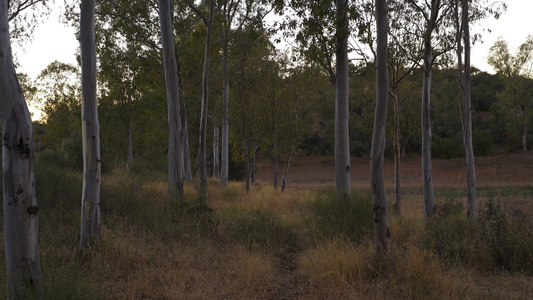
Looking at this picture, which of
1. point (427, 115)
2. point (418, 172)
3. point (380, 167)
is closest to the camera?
point (380, 167)

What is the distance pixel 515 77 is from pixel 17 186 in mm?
48355

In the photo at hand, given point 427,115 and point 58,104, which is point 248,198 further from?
point 58,104

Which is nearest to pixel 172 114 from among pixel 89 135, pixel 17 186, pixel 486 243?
pixel 89 135

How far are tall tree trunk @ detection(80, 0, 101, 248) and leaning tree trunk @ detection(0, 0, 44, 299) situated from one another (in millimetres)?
2388

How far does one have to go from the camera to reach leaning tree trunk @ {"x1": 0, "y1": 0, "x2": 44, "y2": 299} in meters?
3.98

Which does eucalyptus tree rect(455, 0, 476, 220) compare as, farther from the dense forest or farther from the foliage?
the foliage

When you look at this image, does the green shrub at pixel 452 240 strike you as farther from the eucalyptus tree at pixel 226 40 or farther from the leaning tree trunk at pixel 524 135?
the leaning tree trunk at pixel 524 135

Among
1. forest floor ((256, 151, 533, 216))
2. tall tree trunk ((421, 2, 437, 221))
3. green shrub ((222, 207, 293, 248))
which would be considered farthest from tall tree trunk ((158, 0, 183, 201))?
forest floor ((256, 151, 533, 216))

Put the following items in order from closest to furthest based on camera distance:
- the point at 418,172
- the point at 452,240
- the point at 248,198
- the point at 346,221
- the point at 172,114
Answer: the point at 452,240, the point at 346,221, the point at 172,114, the point at 248,198, the point at 418,172

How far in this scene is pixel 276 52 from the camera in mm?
21609

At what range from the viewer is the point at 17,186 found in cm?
398

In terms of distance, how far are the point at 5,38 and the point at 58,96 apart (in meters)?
41.2

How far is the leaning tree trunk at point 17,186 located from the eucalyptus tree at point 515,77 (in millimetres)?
46383

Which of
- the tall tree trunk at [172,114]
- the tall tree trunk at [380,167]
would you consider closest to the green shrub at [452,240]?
the tall tree trunk at [380,167]
